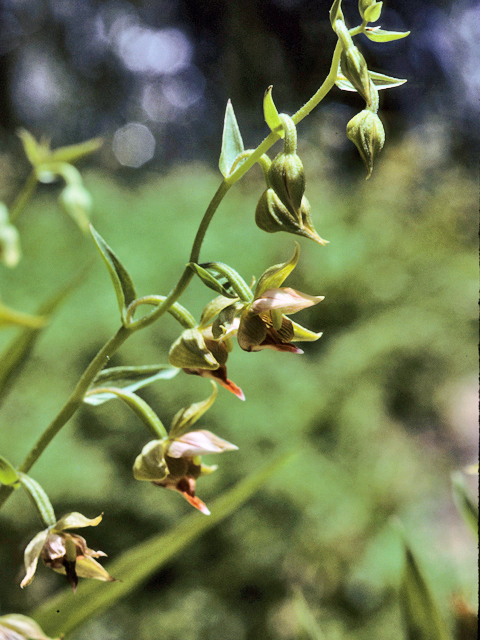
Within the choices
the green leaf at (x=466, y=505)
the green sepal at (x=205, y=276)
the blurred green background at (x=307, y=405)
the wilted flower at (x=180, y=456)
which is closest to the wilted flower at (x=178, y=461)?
the wilted flower at (x=180, y=456)

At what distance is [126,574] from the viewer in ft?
1.61

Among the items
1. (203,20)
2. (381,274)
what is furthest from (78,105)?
(381,274)

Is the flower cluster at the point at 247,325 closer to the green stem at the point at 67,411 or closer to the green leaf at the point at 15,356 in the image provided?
the green stem at the point at 67,411

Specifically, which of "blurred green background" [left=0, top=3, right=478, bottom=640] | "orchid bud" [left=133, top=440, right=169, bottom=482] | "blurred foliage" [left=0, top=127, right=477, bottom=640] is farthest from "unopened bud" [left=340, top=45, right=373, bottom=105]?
"blurred foliage" [left=0, top=127, right=477, bottom=640]

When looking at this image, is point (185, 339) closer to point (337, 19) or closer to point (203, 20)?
point (337, 19)

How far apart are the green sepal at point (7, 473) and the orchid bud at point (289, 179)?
0.19m

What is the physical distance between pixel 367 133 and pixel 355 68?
32mm

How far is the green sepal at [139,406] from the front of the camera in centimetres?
32

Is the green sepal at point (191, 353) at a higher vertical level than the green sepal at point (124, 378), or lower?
higher

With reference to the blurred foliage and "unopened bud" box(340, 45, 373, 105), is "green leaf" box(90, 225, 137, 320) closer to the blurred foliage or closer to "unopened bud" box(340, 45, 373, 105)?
"unopened bud" box(340, 45, 373, 105)

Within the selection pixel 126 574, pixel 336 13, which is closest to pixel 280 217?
pixel 336 13

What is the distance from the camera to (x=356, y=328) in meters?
1.50

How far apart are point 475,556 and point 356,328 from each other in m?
0.65

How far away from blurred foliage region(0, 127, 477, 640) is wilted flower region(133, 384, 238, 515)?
86 cm
